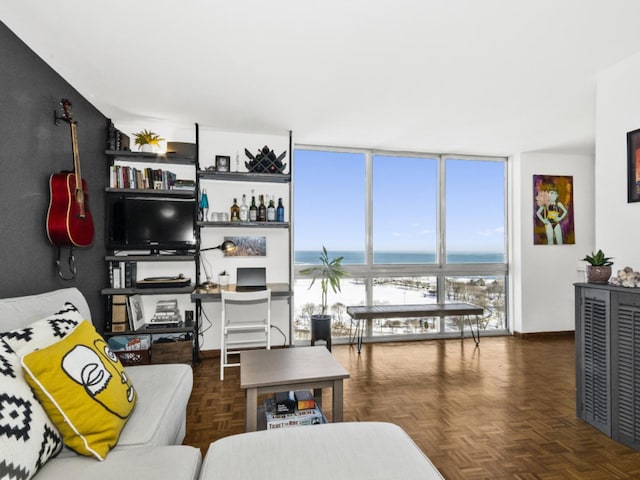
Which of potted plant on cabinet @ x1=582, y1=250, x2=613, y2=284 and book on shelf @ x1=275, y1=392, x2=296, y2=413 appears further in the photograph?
potted plant on cabinet @ x1=582, y1=250, x2=613, y2=284

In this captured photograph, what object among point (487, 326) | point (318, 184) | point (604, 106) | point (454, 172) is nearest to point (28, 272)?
point (318, 184)

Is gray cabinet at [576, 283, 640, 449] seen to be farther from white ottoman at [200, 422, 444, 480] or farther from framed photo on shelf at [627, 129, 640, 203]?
white ottoman at [200, 422, 444, 480]

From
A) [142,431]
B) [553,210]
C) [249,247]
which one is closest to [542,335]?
[553,210]

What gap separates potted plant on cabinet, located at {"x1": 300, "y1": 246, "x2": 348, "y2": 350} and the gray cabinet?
2376mm

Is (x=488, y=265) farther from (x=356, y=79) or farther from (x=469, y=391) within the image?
(x=356, y=79)

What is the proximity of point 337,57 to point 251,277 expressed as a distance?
8.16ft

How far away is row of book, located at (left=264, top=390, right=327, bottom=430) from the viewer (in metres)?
2.06

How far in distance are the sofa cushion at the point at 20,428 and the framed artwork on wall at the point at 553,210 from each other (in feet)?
18.1

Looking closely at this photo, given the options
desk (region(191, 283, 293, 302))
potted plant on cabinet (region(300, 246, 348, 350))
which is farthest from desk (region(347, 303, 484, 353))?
desk (region(191, 283, 293, 302))

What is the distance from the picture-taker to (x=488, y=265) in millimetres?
5125

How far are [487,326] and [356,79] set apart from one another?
13.4 ft

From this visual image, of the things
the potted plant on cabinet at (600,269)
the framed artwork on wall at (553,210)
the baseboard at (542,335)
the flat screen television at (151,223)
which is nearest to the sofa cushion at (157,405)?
the flat screen television at (151,223)

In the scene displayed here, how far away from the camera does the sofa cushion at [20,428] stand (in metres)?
1.04

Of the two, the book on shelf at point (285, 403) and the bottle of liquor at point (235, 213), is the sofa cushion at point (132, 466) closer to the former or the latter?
the book on shelf at point (285, 403)
